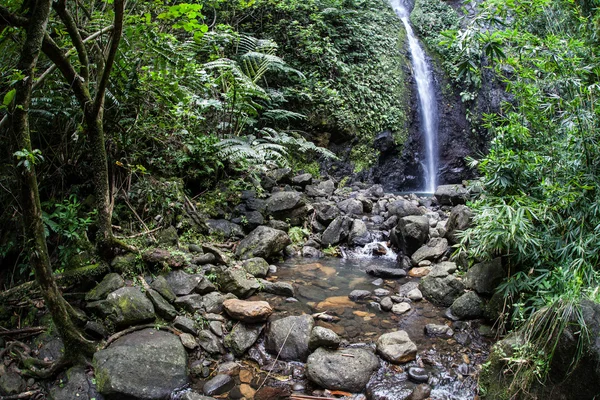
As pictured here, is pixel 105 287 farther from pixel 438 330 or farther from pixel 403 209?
pixel 403 209

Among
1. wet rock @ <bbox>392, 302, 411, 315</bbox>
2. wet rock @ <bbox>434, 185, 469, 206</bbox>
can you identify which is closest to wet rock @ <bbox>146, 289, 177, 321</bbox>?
wet rock @ <bbox>392, 302, 411, 315</bbox>

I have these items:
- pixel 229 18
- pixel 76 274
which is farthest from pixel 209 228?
pixel 229 18

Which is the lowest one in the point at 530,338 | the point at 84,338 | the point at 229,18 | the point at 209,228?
the point at 209,228

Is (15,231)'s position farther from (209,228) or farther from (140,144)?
(209,228)

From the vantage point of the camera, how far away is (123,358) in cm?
297

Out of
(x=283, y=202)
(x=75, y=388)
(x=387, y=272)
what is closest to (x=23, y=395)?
(x=75, y=388)

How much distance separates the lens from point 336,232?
6.57m

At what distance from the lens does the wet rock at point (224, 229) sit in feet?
18.2

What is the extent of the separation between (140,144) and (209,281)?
2.15 m

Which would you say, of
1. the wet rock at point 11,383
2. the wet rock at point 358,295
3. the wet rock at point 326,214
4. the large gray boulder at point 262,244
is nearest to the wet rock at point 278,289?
the wet rock at point 358,295

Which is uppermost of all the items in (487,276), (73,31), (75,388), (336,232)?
(73,31)

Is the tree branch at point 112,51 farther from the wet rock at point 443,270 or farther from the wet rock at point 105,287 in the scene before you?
the wet rock at point 443,270

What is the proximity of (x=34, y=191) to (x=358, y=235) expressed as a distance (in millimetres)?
5066

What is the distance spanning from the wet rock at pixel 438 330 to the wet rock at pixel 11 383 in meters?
3.51
